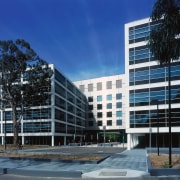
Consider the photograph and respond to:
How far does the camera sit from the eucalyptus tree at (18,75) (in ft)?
171

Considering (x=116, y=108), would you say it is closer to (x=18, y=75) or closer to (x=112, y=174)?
(x=18, y=75)

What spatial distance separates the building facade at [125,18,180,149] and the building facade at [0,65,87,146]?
2575cm

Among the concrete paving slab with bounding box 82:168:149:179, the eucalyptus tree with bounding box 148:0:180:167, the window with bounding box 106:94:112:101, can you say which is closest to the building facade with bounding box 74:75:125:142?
the window with bounding box 106:94:112:101

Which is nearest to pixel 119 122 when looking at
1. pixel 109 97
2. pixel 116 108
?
pixel 116 108

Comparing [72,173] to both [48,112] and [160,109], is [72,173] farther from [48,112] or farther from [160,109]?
[48,112]

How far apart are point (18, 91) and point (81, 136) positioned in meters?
48.0

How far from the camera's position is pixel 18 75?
54531 mm

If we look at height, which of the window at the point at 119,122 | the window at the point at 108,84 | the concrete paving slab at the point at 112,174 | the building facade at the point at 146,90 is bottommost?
the concrete paving slab at the point at 112,174

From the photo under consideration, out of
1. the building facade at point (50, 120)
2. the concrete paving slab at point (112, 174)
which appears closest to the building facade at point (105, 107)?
the building facade at point (50, 120)

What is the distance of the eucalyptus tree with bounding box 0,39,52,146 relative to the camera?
2046 inches

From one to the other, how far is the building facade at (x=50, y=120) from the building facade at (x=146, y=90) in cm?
2575

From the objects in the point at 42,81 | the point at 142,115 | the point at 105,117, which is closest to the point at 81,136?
the point at 105,117

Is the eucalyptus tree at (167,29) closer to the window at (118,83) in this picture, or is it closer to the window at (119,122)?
the window at (118,83)

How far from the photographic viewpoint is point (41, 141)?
2788 inches
